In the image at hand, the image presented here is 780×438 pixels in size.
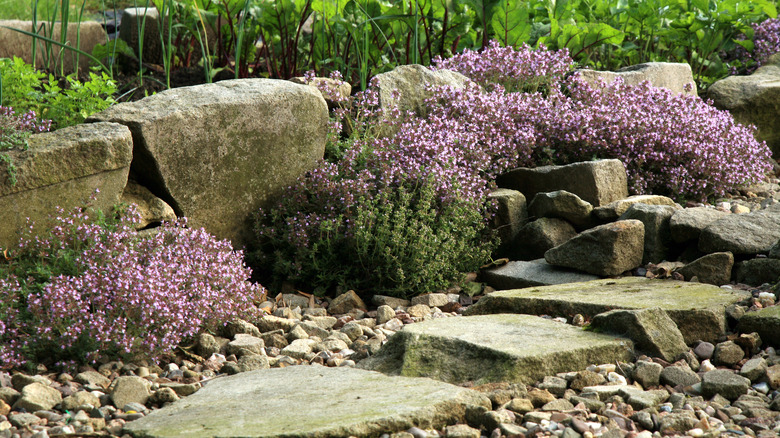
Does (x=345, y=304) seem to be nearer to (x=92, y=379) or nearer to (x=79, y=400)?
(x=92, y=379)

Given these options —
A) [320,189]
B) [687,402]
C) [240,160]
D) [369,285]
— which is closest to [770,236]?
[687,402]

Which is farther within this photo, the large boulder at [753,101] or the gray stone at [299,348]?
the large boulder at [753,101]

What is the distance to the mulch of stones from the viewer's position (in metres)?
2.36

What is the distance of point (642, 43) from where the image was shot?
26.4ft

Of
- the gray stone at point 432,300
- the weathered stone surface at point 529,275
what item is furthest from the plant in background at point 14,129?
the weathered stone surface at point 529,275

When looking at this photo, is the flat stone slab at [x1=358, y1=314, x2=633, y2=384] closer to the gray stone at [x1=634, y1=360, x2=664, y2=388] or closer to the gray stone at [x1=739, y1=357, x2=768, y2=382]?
the gray stone at [x1=634, y1=360, x2=664, y2=388]

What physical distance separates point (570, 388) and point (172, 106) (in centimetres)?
251

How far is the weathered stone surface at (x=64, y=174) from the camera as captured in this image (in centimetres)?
336

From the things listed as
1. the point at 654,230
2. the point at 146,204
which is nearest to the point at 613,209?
the point at 654,230

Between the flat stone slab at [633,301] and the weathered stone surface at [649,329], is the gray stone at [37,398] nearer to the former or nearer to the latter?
the flat stone slab at [633,301]

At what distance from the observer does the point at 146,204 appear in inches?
151

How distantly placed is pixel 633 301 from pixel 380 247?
134cm

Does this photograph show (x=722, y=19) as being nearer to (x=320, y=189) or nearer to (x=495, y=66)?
(x=495, y=66)

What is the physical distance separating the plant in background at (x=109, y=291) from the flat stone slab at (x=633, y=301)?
129 centimetres
